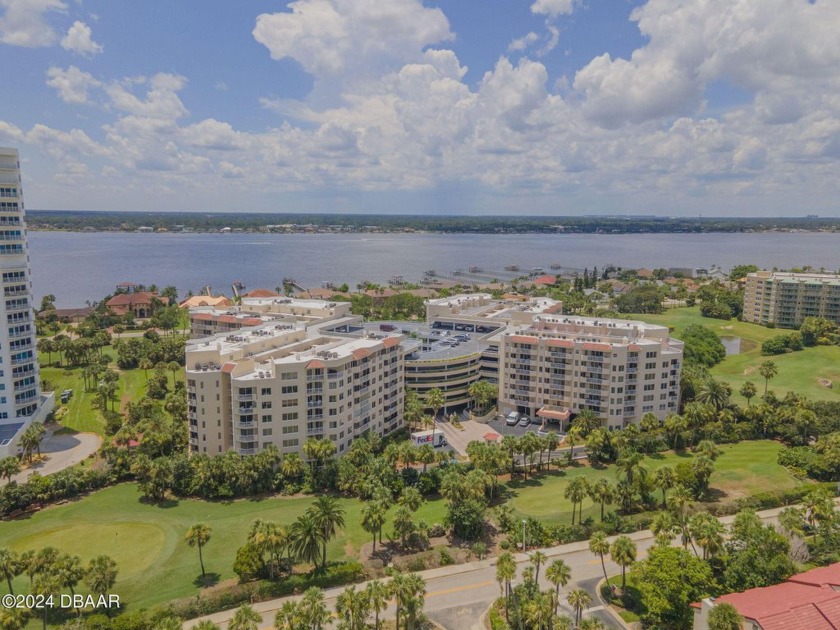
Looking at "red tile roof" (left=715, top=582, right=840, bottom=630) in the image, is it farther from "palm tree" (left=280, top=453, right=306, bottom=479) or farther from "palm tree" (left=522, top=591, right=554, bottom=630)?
"palm tree" (left=280, top=453, right=306, bottom=479)

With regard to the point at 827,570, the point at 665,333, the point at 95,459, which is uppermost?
the point at 665,333

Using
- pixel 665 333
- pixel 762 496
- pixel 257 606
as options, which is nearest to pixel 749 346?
pixel 665 333

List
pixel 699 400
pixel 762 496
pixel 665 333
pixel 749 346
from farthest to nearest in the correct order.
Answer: pixel 749 346
pixel 665 333
pixel 699 400
pixel 762 496

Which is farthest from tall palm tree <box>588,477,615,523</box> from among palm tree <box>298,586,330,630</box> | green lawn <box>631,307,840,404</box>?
green lawn <box>631,307,840,404</box>

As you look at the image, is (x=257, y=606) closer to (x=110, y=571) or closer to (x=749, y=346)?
(x=110, y=571)

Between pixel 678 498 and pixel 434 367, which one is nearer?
pixel 678 498

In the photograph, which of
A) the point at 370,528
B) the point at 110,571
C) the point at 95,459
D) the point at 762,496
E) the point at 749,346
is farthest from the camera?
the point at 749,346

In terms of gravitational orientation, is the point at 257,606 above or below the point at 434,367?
below

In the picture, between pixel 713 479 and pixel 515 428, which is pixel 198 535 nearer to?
pixel 515 428
